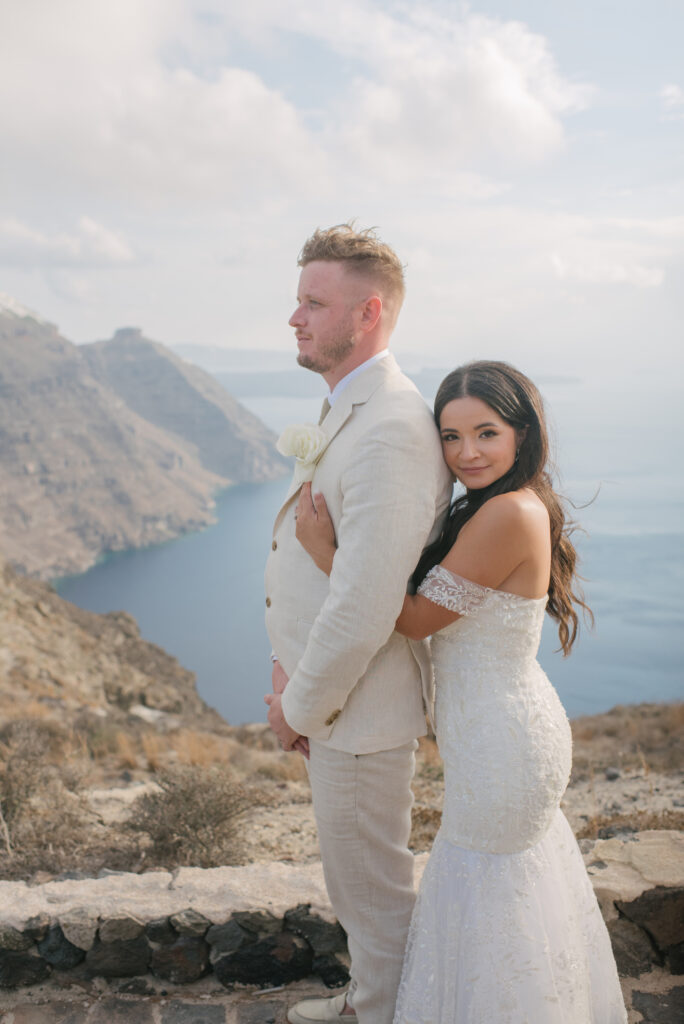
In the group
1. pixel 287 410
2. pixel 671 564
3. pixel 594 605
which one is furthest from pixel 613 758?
pixel 287 410

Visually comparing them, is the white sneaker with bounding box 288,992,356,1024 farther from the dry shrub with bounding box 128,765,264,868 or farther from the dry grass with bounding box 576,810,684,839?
the dry grass with bounding box 576,810,684,839

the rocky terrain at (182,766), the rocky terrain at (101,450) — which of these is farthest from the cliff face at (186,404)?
the rocky terrain at (182,766)

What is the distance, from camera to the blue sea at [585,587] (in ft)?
153

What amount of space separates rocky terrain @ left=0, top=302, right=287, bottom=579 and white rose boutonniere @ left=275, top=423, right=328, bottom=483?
72092 mm

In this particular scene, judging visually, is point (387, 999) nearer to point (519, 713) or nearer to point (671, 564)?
point (519, 713)

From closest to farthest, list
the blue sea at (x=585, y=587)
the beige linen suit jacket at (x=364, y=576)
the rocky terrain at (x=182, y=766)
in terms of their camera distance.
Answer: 1. the beige linen suit jacket at (x=364, y=576)
2. the rocky terrain at (x=182, y=766)
3. the blue sea at (x=585, y=587)

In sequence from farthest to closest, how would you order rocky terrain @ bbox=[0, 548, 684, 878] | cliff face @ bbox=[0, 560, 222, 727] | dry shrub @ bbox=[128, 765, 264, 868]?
1. cliff face @ bbox=[0, 560, 222, 727]
2. rocky terrain @ bbox=[0, 548, 684, 878]
3. dry shrub @ bbox=[128, 765, 264, 868]

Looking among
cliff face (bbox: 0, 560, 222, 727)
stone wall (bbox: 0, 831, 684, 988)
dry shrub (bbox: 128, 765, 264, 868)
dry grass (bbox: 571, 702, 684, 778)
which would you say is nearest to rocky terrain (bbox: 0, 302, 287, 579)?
cliff face (bbox: 0, 560, 222, 727)

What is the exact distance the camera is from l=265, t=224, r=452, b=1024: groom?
174cm

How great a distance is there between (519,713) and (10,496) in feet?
282

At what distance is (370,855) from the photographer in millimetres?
1971

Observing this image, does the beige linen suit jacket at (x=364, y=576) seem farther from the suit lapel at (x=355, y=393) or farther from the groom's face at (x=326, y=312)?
the groom's face at (x=326, y=312)

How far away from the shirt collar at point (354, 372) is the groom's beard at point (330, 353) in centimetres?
4

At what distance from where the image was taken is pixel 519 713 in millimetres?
1825
